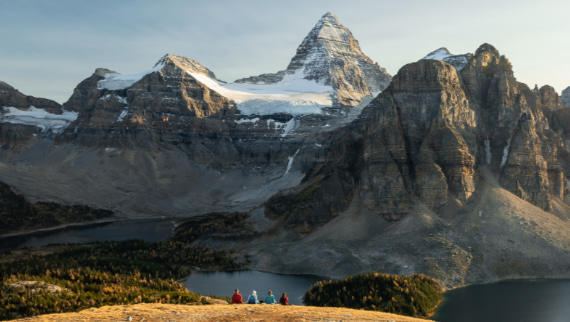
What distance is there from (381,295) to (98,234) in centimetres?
9074

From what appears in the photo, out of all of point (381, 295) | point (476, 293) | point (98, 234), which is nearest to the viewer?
point (381, 295)

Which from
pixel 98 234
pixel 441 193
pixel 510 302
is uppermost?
pixel 441 193

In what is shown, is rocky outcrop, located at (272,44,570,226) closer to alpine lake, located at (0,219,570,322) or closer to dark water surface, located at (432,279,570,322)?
alpine lake, located at (0,219,570,322)

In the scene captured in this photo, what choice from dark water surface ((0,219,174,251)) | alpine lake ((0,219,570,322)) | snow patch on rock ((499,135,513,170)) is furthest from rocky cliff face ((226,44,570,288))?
dark water surface ((0,219,174,251))

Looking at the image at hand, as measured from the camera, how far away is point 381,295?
48469 mm

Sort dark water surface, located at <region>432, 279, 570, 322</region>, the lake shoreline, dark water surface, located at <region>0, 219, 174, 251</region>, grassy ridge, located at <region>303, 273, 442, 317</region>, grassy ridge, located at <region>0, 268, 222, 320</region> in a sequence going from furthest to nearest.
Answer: the lake shoreline < dark water surface, located at <region>0, 219, 174, 251</region> < grassy ridge, located at <region>303, 273, 442, 317</region> < dark water surface, located at <region>432, 279, 570, 322</region> < grassy ridge, located at <region>0, 268, 222, 320</region>

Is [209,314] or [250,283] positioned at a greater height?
[209,314]

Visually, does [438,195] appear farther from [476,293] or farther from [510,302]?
[510,302]

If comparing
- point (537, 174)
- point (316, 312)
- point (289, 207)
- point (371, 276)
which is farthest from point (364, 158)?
point (316, 312)

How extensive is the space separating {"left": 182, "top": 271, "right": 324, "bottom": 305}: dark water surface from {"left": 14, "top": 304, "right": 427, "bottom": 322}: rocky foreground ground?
19075 millimetres

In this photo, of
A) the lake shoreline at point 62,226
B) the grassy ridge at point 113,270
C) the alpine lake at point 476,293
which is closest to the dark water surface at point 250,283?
the alpine lake at point 476,293

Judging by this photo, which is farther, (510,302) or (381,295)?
(510,302)

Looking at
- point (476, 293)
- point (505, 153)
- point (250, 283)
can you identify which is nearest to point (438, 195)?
point (505, 153)

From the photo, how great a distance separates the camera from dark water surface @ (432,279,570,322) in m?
46.2
